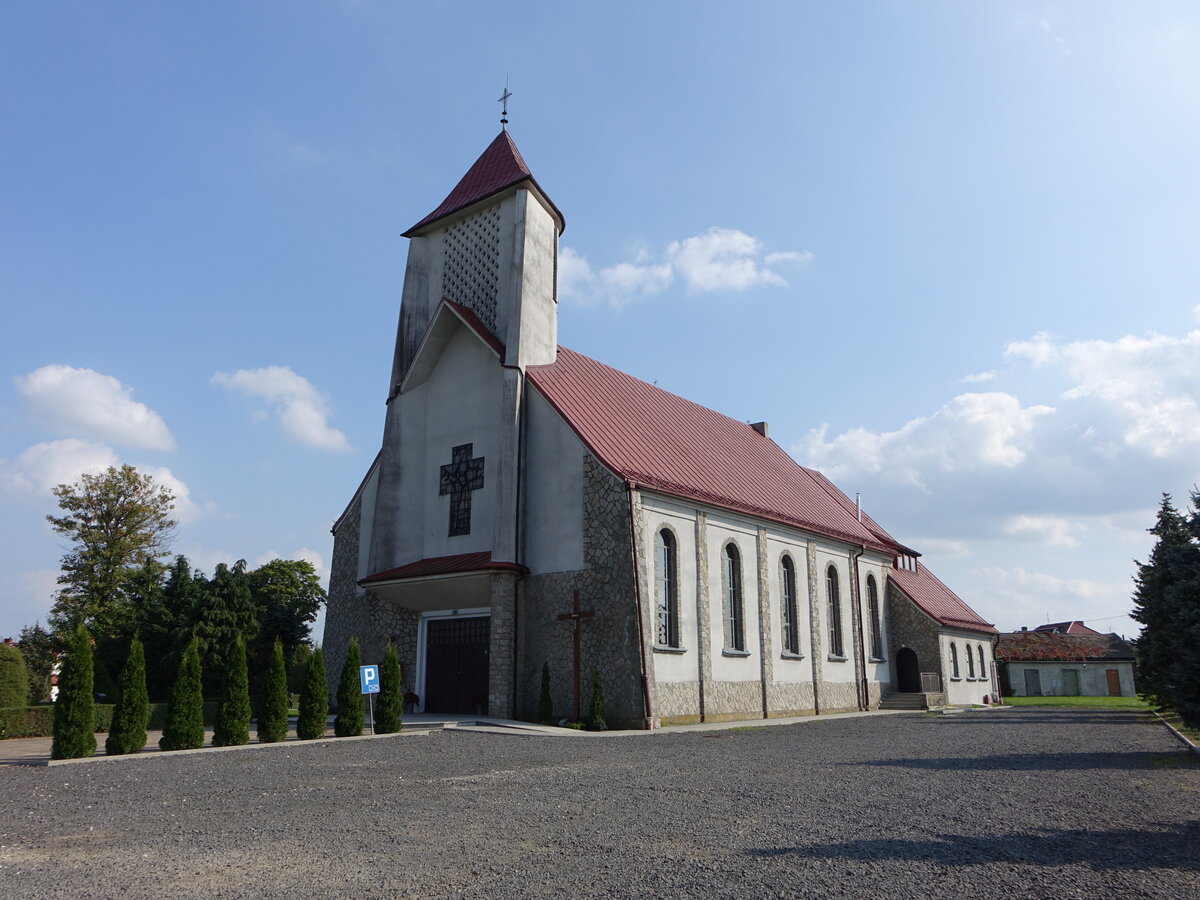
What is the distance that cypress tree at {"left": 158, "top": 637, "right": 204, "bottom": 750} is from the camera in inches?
640

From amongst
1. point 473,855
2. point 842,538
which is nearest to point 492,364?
point 842,538

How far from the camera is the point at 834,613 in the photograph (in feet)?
105

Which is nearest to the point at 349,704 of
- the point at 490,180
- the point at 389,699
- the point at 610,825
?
the point at 389,699

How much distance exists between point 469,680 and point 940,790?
55.5 feet

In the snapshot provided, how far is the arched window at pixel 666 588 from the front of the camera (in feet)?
75.7

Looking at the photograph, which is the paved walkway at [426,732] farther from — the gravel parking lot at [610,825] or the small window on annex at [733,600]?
the small window on annex at [733,600]

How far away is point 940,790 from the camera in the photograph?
10.4 metres

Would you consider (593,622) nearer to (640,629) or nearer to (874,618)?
(640,629)

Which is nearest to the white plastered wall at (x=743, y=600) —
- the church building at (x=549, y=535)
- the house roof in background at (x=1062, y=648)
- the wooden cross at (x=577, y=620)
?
the church building at (x=549, y=535)

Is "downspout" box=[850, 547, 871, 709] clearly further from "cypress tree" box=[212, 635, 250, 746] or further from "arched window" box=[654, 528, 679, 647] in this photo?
"cypress tree" box=[212, 635, 250, 746]

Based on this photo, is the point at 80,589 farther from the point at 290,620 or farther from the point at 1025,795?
the point at 1025,795

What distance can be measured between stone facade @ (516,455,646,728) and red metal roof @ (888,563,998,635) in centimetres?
1853

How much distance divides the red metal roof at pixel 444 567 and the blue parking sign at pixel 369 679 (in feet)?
15.4

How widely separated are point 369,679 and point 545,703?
494 cm
